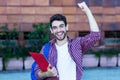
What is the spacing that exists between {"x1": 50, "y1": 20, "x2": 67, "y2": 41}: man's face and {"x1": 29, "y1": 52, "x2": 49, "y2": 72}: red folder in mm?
302

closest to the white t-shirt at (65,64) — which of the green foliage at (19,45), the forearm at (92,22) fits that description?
the forearm at (92,22)

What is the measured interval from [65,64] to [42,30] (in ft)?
15.6

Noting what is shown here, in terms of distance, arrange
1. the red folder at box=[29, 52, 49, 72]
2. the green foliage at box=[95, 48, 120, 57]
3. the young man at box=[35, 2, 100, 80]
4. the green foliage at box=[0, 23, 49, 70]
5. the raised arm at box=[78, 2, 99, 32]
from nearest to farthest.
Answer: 1. the red folder at box=[29, 52, 49, 72]
2. the young man at box=[35, 2, 100, 80]
3. the raised arm at box=[78, 2, 99, 32]
4. the green foliage at box=[0, 23, 49, 70]
5. the green foliage at box=[95, 48, 120, 57]

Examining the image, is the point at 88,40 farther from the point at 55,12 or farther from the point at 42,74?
the point at 55,12

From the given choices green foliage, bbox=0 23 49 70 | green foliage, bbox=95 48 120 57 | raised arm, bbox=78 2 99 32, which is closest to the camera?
raised arm, bbox=78 2 99 32

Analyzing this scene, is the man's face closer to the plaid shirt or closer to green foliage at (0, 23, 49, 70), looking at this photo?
the plaid shirt

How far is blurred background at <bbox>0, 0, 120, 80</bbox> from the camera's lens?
7656mm

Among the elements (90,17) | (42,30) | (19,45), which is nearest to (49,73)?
(90,17)

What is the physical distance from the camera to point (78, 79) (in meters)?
2.96

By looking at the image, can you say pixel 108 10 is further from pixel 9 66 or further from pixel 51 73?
pixel 51 73

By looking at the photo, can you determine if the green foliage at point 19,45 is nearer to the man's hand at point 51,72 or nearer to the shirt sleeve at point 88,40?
the shirt sleeve at point 88,40

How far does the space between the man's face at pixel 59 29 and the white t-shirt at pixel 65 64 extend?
0.06 meters

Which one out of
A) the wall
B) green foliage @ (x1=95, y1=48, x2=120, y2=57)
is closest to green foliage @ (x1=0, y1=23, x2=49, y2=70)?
the wall

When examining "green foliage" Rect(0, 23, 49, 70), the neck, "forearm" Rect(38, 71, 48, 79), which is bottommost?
"green foliage" Rect(0, 23, 49, 70)
